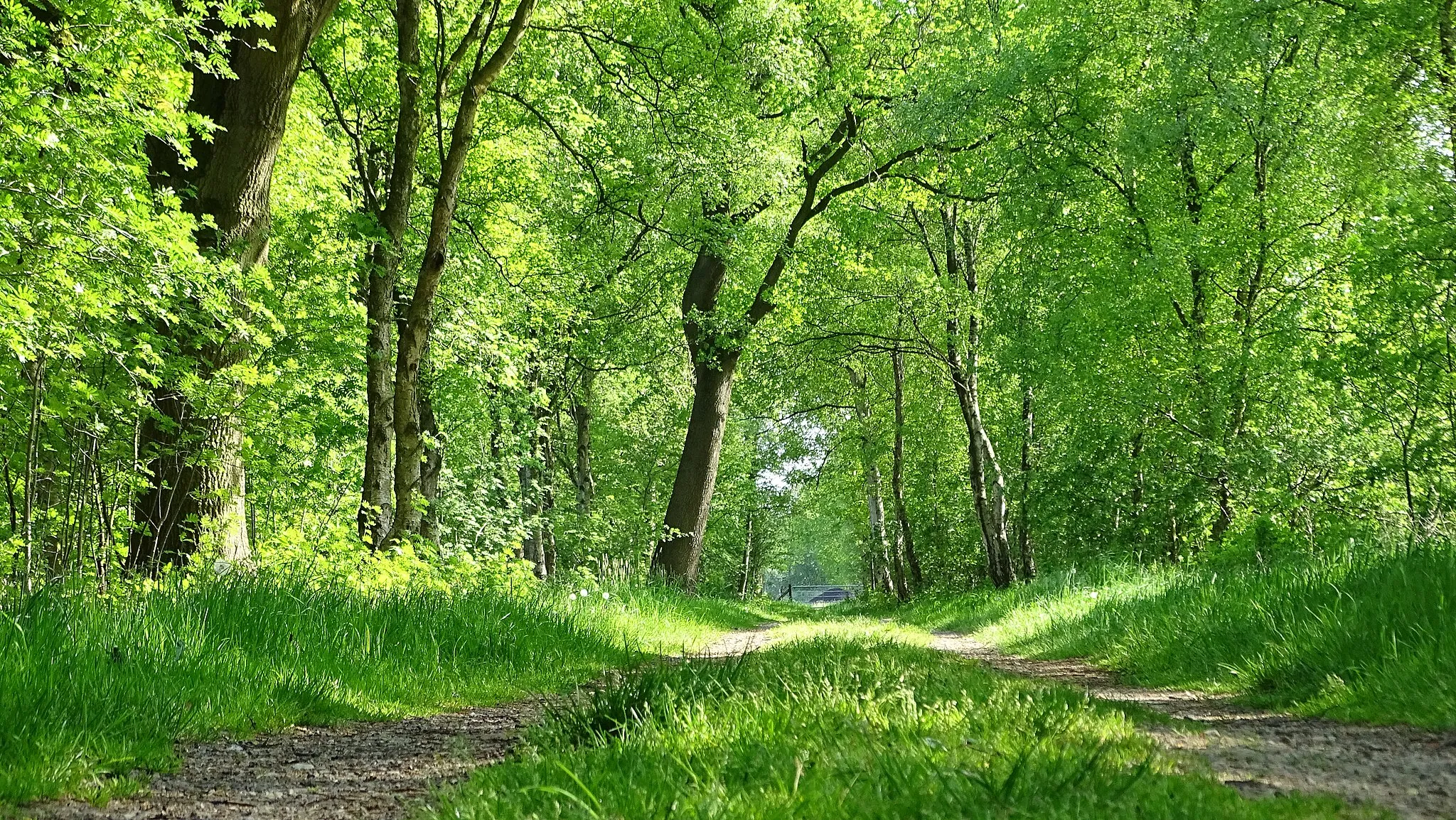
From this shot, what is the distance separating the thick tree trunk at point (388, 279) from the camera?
9.59 meters

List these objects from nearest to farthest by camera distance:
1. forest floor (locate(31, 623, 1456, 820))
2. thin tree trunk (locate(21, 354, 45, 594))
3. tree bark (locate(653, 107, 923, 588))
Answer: forest floor (locate(31, 623, 1456, 820)) → thin tree trunk (locate(21, 354, 45, 594)) → tree bark (locate(653, 107, 923, 588))

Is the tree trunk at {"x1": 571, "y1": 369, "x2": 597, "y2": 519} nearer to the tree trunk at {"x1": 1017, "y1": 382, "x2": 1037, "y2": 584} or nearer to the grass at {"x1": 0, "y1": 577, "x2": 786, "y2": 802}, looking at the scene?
the tree trunk at {"x1": 1017, "y1": 382, "x2": 1037, "y2": 584}

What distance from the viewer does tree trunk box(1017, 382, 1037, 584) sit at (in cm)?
1725

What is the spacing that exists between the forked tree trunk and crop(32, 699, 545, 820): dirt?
11.3ft

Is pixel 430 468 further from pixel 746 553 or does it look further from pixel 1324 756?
pixel 746 553

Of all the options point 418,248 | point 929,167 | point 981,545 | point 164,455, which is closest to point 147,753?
point 164,455

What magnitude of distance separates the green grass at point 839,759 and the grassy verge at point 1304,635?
4.74 ft

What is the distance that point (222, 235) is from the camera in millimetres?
7379

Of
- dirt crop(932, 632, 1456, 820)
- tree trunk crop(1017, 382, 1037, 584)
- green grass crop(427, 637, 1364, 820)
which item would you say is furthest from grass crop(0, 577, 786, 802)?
tree trunk crop(1017, 382, 1037, 584)

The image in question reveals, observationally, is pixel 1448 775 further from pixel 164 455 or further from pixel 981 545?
pixel 981 545

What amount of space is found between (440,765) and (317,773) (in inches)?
18.6

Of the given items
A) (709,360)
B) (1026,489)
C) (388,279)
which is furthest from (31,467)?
(1026,489)

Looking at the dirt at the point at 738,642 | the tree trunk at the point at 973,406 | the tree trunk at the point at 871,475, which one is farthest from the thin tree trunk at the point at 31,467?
the tree trunk at the point at 871,475

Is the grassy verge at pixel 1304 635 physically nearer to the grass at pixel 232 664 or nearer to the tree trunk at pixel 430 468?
the grass at pixel 232 664
